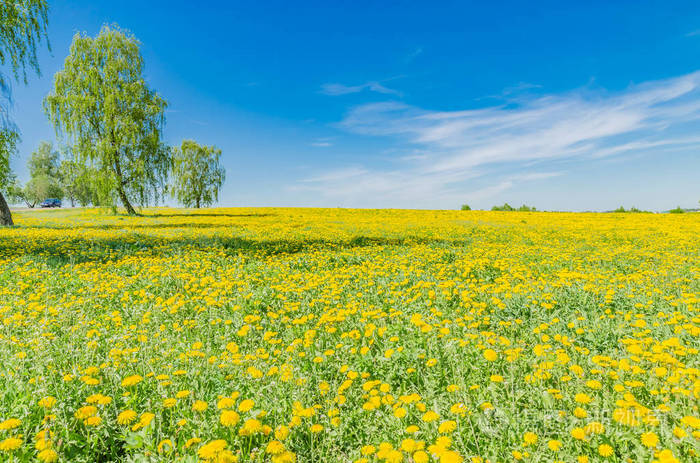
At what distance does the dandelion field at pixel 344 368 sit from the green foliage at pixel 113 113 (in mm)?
22256

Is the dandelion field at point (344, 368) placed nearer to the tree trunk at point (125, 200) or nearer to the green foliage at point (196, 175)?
the tree trunk at point (125, 200)

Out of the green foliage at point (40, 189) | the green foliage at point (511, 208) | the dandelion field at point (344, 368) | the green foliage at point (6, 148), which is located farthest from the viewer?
the green foliage at point (40, 189)

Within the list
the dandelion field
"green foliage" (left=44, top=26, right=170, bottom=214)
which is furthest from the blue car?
the dandelion field

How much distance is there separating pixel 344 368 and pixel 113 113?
3118 cm

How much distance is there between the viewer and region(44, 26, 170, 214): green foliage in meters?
25.5

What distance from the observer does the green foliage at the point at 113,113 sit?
25.5 m

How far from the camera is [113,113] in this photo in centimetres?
2616

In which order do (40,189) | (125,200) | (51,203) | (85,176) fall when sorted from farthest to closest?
(40,189)
(51,203)
(125,200)
(85,176)

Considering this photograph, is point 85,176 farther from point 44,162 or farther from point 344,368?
point 44,162

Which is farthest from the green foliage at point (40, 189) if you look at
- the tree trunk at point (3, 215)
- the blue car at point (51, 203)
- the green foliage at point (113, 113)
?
the tree trunk at point (3, 215)

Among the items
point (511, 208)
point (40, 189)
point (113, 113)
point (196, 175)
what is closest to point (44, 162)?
point (40, 189)

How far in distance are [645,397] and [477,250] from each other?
27.9 ft

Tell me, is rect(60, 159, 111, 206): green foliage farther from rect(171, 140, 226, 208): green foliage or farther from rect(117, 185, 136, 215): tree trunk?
rect(171, 140, 226, 208): green foliage

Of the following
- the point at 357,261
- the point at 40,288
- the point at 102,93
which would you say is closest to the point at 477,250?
the point at 357,261
